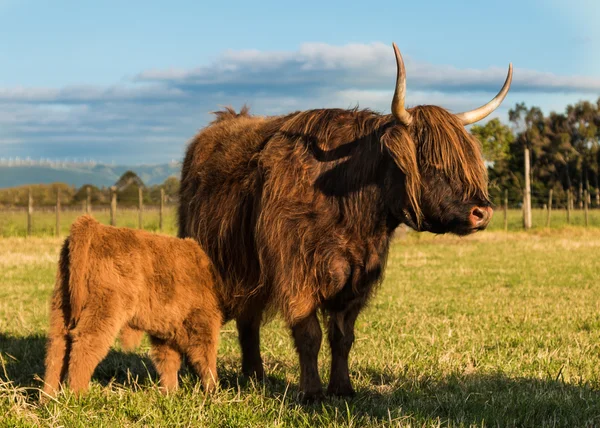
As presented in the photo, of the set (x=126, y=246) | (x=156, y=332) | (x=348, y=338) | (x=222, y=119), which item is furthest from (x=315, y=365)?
(x=222, y=119)

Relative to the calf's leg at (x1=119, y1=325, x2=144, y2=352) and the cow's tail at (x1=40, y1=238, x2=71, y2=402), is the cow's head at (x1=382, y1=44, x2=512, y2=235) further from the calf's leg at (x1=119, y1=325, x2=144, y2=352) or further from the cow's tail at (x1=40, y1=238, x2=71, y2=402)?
the cow's tail at (x1=40, y1=238, x2=71, y2=402)

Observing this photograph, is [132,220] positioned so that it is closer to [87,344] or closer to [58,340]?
[58,340]

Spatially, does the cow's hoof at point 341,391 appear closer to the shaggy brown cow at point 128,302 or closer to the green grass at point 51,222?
the shaggy brown cow at point 128,302

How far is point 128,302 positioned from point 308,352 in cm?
125

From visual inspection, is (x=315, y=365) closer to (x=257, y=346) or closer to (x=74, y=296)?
(x=257, y=346)

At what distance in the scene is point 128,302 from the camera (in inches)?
183

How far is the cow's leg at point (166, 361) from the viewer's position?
527cm

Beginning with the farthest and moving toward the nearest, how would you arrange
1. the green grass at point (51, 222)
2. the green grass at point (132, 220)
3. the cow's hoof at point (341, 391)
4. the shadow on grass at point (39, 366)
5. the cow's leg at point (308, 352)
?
the green grass at point (132, 220) < the green grass at point (51, 222) < the shadow on grass at point (39, 366) < the cow's hoof at point (341, 391) < the cow's leg at point (308, 352)

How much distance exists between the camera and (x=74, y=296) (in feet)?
14.9

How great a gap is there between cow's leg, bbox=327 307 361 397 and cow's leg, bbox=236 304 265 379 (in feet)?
2.83

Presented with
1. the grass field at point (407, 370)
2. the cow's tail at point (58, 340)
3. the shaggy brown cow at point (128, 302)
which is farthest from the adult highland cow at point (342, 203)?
the cow's tail at point (58, 340)

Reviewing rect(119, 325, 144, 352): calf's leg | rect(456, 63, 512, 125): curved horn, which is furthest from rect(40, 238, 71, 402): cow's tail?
rect(456, 63, 512, 125): curved horn

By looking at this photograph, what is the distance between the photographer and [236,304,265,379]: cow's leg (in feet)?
19.4

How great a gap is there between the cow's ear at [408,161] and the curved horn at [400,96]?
0.15m
